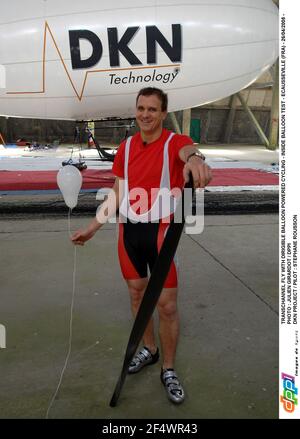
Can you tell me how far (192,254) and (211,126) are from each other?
69.1ft

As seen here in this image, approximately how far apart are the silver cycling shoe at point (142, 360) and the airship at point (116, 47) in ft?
14.1

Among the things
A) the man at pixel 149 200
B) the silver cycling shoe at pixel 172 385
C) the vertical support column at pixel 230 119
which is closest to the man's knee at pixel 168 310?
the man at pixel 149 200

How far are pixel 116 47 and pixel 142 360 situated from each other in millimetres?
4493

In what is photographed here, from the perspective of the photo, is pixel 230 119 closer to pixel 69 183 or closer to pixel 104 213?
pixel 69 183

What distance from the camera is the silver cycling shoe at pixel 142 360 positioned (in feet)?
7.05

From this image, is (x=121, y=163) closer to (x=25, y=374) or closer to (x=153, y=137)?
(x=153, y=137)

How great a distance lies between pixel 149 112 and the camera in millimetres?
1767

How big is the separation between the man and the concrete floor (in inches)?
7.8

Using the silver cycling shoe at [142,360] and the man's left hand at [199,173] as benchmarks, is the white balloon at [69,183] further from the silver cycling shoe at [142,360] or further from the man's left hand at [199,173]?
the man's left hand at [199,173]

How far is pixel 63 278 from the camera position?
3381 mm

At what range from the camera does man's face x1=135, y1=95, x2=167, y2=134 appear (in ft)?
5.77

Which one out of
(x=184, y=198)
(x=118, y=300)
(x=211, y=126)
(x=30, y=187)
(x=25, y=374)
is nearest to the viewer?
(x=184, y=198)
